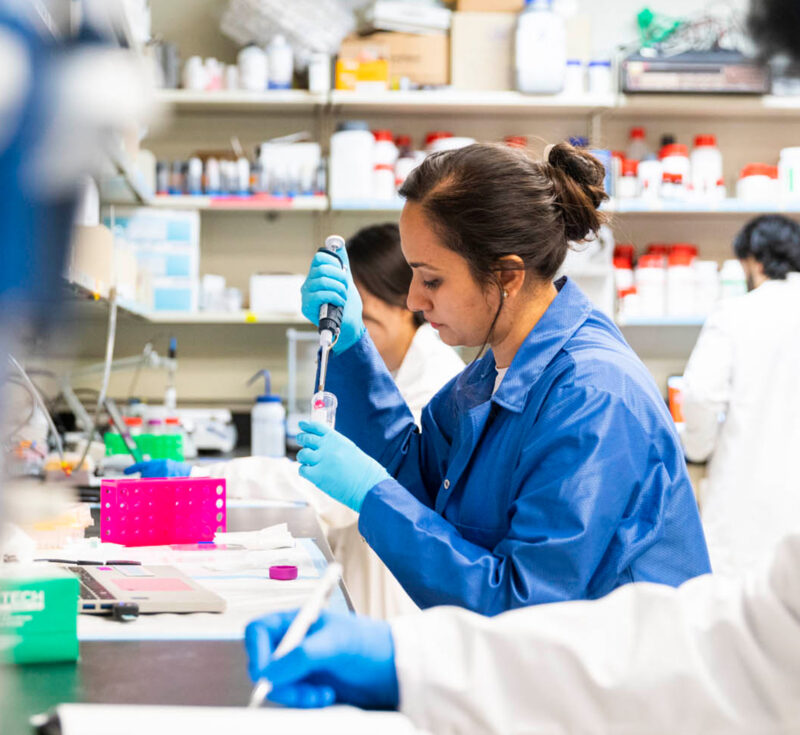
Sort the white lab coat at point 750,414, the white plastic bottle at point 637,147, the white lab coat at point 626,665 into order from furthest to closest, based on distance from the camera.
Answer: the white plastic bottle at point 637,147, the white lab coat at point 750,414, the white lab coat at point 626,665

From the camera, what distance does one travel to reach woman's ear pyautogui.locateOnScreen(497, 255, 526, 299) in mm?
1442

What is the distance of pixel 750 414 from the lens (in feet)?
10.0

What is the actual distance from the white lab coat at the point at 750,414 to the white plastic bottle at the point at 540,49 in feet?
4.06

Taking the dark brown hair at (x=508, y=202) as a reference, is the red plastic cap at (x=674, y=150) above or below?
above

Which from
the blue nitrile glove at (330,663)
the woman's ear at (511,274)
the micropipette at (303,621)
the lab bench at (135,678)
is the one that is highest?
the woman's ear at (511,274)

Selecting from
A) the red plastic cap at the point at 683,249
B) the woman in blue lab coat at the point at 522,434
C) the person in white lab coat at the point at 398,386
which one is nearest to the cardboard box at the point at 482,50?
the red plastic cap at the point at 683,249

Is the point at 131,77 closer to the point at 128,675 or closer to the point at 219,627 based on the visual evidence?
the point at 128,675

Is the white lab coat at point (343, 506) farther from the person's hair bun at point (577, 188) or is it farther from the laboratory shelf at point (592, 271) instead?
the laboratory shelf at point (592, 271)

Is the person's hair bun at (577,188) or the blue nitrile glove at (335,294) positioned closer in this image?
the person's hair bun at (577,188)

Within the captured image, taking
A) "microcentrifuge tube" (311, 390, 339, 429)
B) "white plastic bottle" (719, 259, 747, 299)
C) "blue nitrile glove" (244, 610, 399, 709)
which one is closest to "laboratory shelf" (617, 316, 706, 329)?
"white plastic bottle" (719, 259, 747, 299)

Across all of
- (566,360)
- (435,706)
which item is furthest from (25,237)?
(566,360)

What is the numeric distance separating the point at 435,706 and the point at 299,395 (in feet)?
10.9

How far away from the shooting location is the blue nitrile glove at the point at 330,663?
77cm

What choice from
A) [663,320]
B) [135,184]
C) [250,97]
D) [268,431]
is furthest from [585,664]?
[250,97]
